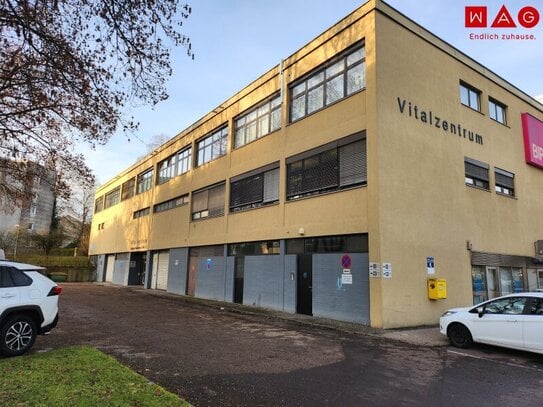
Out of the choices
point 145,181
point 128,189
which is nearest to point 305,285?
point 145,181

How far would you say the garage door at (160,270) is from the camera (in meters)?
29.9

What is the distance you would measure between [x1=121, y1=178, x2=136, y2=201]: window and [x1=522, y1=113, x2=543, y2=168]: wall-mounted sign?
3186cm

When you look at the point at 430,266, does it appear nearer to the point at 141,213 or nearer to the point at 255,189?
the point at 255,189

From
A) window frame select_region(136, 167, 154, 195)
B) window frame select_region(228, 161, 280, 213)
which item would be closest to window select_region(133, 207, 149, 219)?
window frame select_region(136, 167, 154, 195)

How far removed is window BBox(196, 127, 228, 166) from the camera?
24297 millimetres

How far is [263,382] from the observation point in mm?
6473

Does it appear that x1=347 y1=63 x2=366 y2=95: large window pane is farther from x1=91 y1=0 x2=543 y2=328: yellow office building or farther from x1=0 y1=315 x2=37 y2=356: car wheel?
x1=0 y1=315 x2=37 y2=356: car wheel

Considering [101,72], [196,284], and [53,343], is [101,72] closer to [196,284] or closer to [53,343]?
[53,343]

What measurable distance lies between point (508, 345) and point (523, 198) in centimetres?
1295

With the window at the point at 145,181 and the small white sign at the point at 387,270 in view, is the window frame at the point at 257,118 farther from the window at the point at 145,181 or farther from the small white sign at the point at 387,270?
the window at the point at 145,181

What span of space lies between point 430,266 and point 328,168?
5117 mm

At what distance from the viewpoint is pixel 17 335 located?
7508 millimetres

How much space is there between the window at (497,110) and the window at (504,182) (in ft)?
8.45

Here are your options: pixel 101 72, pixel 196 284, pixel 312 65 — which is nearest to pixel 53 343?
pixel 101 72
